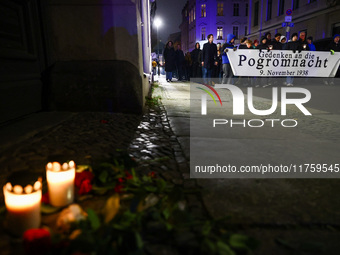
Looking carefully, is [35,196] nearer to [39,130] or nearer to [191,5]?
[39,130]

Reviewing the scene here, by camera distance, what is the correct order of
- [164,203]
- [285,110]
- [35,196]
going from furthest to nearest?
1. [285,110]
2. [164,203]
3. [35,196]

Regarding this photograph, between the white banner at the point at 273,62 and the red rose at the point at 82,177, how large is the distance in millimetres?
8001

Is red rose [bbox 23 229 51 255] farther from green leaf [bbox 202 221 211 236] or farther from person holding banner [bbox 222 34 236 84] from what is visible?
person holding banner [bbox 222 34 236 84]

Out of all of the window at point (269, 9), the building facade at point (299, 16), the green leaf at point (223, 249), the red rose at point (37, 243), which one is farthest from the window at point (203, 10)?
the red rose at point (37, 243)

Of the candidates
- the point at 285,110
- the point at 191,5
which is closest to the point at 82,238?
the point at 285,110

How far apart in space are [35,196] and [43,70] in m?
2.89

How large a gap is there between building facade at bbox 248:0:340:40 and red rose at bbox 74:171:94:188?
529 inches

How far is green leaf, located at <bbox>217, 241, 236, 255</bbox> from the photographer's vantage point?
1.00 meters

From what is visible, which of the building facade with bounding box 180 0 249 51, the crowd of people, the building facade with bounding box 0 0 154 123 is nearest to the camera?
the building facade with bounding box 0 0 154 123

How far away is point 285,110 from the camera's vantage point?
4.70 metres

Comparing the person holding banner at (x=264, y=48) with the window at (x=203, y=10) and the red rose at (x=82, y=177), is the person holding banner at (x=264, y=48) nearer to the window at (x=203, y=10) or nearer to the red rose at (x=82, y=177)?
the red rose at (x=82, y=177)

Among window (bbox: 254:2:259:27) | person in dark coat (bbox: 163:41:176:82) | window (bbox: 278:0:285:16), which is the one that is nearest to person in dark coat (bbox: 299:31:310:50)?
person in dark coat (bbox: 163:41:176:82)

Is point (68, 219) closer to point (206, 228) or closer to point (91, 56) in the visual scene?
point (206, 228)

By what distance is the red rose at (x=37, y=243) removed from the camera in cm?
95
